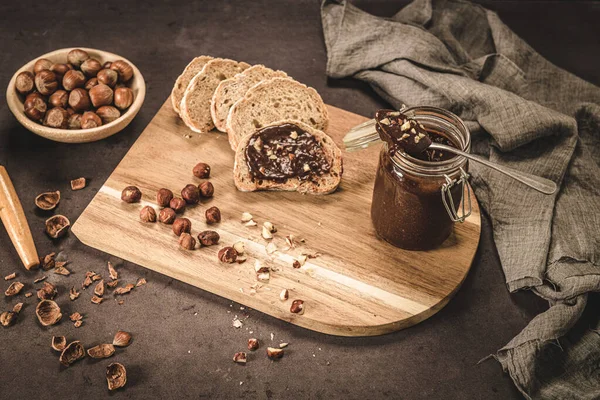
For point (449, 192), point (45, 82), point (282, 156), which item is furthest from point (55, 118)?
point (449, 192)

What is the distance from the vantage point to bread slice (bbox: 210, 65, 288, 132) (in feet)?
11.9

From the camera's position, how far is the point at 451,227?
3.22 m

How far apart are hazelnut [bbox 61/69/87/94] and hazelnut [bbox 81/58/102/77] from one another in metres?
0.06

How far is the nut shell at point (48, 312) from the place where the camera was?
9.95 feet

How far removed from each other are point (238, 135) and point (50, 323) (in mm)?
1351

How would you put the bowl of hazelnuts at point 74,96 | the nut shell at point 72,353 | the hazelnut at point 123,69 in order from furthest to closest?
the hazelnut at point 123,69 → the bowl of hazelnuts at point 74,96 → the nut shell at point 72,353

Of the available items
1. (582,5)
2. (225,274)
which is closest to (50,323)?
(225,274)

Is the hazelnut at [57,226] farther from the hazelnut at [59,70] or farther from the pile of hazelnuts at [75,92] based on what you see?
the hazelnut at [59,70]

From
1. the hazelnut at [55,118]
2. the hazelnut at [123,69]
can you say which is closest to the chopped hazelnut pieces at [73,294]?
the hazelnut at [55,118]

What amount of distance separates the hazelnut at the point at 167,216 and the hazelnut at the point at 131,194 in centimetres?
17

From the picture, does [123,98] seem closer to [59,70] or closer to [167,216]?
[59,70]

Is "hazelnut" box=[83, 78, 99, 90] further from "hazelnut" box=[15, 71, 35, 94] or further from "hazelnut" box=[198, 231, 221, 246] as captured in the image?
"hazelnut" box=[198, 231, 221, 246]

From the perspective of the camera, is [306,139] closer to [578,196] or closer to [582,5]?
[578,196]

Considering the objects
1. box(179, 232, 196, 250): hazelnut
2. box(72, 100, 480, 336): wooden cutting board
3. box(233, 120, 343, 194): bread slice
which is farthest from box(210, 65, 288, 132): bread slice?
box(179, 232, 196, 250): hazelnut
